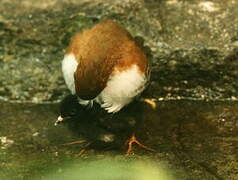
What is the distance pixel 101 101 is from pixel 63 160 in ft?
1.90

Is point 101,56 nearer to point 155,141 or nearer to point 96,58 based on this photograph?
point 96,58

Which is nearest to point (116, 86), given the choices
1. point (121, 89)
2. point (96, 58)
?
point (121, 89)

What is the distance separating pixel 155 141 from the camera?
5.03 meters

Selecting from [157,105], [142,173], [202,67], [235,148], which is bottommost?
[142,173]

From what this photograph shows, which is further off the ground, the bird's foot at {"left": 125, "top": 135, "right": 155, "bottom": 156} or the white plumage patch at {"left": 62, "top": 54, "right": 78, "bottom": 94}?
the white plumage patch at {"left": 62, "top": 54, "right": 78, "bottom": 94}

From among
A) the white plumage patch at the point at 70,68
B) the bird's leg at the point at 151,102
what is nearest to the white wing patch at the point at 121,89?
the white plumage patch at the point at 70,68

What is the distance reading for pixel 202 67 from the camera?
5.68 metres

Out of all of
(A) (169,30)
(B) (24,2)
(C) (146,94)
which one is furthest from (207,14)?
(B) (24,2)

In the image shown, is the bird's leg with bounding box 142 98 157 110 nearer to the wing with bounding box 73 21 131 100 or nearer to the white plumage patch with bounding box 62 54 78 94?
the wing with bounding box 73 21 131 100

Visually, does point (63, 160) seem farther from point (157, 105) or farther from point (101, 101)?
point (157, 105)

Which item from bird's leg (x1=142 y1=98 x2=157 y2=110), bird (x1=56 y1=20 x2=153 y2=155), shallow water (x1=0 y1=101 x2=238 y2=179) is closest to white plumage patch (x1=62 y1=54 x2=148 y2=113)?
bird (x1=56 y1=20 x2=153 y2=155)

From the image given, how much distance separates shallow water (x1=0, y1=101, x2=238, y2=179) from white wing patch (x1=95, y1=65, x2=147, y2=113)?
0.40m

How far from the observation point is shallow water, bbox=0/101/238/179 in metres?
4.52

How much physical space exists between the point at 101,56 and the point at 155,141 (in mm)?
951
